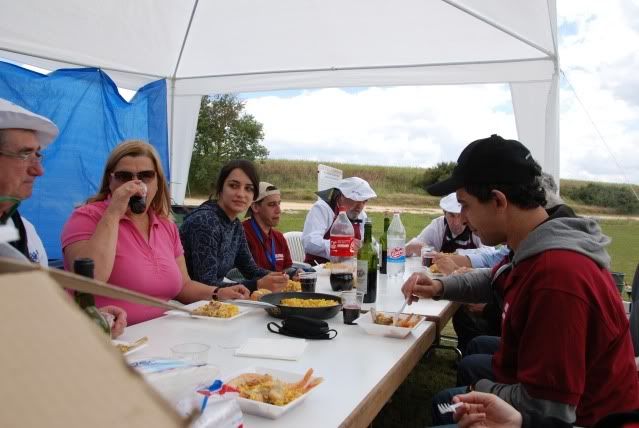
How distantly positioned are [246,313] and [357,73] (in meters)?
4.10

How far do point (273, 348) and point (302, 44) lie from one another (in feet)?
14.8

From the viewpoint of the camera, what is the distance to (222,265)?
336 centimetres

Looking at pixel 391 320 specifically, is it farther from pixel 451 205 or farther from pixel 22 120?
pixel 451 205

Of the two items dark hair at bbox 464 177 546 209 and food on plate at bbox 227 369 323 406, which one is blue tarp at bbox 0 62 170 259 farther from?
dark hair at bbox 464 177 546 209

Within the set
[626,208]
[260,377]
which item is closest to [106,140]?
[260,377]

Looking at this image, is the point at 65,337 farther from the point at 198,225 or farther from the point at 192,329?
the point at 198,225

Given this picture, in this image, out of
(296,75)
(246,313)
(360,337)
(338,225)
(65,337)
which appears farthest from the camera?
(296,75)

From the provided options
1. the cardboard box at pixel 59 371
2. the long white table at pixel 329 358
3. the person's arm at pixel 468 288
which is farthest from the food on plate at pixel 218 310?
the cardboard box at pixel 59 371

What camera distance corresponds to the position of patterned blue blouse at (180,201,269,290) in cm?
318

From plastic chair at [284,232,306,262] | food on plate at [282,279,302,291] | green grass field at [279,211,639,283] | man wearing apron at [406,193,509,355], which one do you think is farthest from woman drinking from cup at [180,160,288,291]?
green grass field at [279,211,639,283]

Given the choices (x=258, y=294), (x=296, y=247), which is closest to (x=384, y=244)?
(x=258, y=294)

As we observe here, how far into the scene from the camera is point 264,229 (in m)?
4.21

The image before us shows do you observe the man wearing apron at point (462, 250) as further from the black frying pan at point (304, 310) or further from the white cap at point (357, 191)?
the black frying pan at point (304, 310)

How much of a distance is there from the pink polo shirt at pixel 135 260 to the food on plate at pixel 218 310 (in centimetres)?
25
